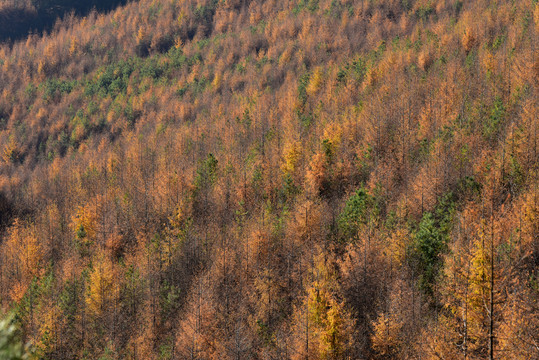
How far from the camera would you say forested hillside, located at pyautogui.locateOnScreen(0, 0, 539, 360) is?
120 ft

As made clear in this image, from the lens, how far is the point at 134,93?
151750 mm

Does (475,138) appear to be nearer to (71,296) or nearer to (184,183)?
(184,183)

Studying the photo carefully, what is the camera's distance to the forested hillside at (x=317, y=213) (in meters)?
36.7

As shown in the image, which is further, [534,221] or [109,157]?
[109,157]

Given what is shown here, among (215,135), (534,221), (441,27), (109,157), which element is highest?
(441,27)

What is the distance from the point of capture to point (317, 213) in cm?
5550

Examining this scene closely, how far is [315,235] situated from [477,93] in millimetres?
35959

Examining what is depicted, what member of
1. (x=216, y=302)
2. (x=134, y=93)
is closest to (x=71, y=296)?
(x=216, y=302)

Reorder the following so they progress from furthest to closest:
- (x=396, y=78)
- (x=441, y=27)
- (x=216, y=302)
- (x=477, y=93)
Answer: (x=441, y=27) → (x=396, y=78) → (x=477, y=93) → (x=216, y=302)

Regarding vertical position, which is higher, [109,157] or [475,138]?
[475,138]

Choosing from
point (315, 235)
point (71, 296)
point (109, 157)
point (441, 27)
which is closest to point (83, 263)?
point (71, 296)

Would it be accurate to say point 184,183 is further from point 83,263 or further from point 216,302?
point 216,302

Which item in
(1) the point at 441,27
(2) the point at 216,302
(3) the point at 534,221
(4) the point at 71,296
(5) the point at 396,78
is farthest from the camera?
(1) the point at 441,27

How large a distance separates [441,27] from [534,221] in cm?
7433
